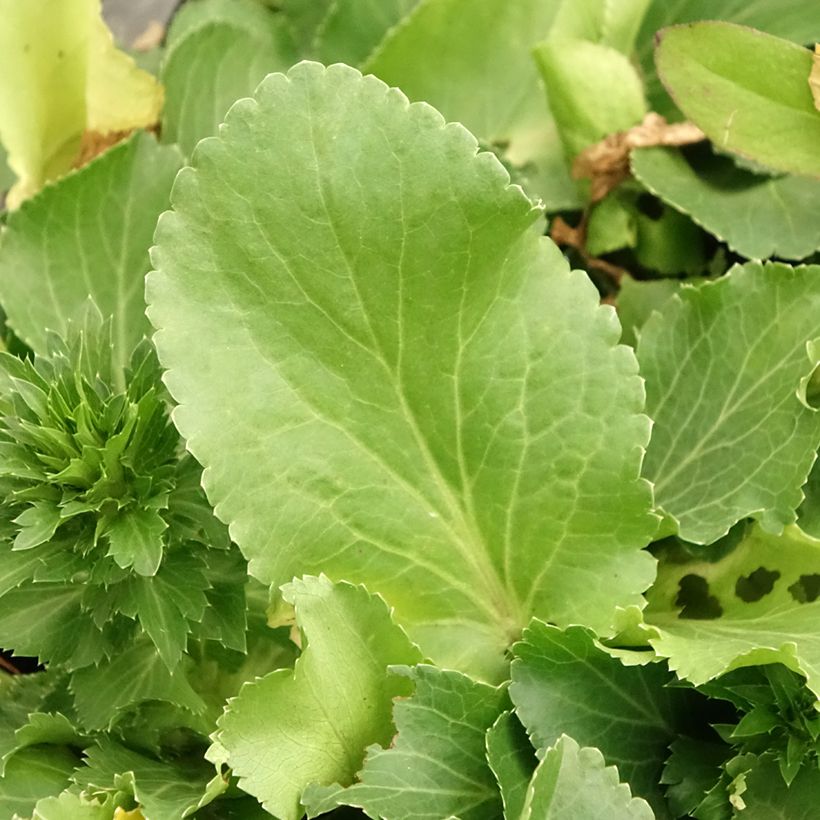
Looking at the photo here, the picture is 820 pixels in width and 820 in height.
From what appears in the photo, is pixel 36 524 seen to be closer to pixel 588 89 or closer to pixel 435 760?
pixel 435 760

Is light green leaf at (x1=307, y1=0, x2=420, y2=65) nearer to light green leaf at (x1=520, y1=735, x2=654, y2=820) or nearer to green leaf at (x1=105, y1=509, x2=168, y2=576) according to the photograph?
green leaf at (x1=105, y1=509, x2=168, y2=576)

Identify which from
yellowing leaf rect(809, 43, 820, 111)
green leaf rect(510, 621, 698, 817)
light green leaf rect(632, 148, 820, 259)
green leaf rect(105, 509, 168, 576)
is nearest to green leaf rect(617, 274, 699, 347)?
light green leaf rect(632, 148, 820, 259)

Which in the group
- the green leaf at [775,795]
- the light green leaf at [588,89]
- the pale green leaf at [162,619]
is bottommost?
the green leaf at [775,795]

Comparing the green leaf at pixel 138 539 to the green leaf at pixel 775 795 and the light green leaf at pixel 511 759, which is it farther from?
the green leaf at pixel 775 795

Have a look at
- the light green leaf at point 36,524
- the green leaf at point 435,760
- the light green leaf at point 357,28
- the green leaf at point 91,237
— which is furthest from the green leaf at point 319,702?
the light green leaf at point 357,28

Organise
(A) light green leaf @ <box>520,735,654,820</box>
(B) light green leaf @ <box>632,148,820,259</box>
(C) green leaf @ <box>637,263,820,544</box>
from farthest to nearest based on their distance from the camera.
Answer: (B) light green leaf @ <box>632,148,820,259</box>, (C) green leaf @ <box>637,263,820,544</box>, (A) light green leaf @ <box>520,735,654,820</box>

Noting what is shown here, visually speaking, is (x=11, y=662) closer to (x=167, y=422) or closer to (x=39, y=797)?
(x=39, y=797)

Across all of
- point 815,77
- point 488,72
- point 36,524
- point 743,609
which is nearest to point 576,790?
point 743,609
